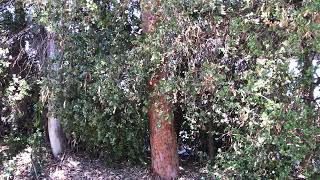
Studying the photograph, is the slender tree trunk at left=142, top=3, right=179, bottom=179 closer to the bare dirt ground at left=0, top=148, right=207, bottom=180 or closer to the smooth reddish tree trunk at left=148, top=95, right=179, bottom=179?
the smooth reddish tree trunk at left=148, top=95, right=179, bottom=179

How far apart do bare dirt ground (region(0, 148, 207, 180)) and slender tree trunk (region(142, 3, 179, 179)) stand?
0.23 metres

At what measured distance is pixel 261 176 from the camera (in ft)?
16.3

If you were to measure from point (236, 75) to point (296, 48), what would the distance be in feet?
2.57

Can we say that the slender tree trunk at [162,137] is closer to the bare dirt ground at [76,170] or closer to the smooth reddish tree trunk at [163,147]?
the smooth reddish tree trunk at [163,147]

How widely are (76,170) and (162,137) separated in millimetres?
1652

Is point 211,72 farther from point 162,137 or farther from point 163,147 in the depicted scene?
point 163,147

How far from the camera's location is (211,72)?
4.71 metres

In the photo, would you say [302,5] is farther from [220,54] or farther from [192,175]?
[192,175]

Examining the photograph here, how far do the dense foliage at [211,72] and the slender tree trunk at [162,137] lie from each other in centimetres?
15

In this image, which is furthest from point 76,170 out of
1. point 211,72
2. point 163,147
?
point 211,72

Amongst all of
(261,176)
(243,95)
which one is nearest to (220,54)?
(243,95)

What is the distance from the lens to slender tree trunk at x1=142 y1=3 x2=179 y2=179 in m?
5.35

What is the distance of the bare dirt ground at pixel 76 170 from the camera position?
6.33 meters

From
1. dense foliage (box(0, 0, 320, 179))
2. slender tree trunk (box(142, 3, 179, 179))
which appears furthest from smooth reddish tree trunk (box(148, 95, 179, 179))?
dense foliage (box(0, 0, 320, 179))
